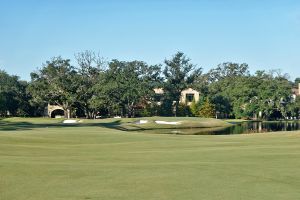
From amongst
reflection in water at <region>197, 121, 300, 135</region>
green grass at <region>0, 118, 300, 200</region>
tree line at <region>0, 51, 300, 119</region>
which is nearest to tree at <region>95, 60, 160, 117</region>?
tree line at <region>0, 51, 300, 119</region>

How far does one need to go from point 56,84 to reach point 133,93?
17.4m

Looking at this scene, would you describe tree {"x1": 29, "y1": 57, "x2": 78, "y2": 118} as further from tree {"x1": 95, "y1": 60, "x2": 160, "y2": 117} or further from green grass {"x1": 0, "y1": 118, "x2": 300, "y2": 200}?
green grass {"x1": 0, "y1": 118, "x2": 300, "y2": 200}

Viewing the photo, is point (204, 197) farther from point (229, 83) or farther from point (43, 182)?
point (229, 83)

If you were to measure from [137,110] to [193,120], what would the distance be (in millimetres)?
40199

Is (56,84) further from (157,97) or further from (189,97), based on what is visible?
(189,97)

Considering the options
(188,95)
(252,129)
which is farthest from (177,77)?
(252,129)

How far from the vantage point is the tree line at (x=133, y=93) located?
99.6 metres

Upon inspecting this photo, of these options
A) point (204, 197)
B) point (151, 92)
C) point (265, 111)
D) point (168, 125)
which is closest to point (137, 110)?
point (151, 92)

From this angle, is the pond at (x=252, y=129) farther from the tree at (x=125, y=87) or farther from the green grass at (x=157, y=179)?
the green grass at (x=157, y=179)

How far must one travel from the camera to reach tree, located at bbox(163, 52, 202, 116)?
121 metres

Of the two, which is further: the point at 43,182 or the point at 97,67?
the point at 97,67

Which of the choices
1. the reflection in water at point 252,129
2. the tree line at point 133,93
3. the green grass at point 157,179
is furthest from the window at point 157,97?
the green grass at point 157,179

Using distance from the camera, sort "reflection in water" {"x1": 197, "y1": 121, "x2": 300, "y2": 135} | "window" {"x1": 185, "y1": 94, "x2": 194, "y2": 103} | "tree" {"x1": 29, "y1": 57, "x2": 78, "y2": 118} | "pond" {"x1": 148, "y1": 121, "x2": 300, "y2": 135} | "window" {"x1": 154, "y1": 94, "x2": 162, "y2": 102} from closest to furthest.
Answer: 1. "pond" {"x1": 148, "y1": 121, "x2": 300, "y2": 135}
2. "reflection in water" {"x1": 197, "y1": 121, "x2": 300, "y2": 135}
3. "tree" {"x1": 29, "y1": 57, "x2": 78, "y2": 118}
4. "window" {"x1": 154, "y1": 94, "x2": 162, "y2": 102}
5. "window" {"x1": 185, "y1": 94, "x2": 194, "y2": 103}

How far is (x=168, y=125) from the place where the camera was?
75.1 meters
